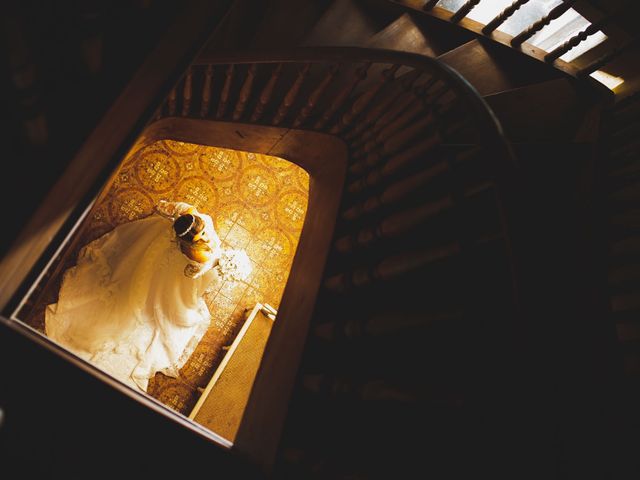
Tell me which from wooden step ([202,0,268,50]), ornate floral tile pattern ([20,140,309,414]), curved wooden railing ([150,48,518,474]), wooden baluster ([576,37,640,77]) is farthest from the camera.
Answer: ornate floral tile pattern ([20,140,309,414])

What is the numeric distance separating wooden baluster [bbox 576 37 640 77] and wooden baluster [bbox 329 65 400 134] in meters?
1.33

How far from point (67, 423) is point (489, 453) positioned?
3.76ft

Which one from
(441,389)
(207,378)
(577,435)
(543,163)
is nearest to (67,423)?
(441,389)

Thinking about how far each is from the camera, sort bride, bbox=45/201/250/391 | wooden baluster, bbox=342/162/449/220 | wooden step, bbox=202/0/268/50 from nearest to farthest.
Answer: wooden baluster, bbox=342/162/449/220, wooden step, bbox=202/0/268/50, bride, bbox=45/201/250/391

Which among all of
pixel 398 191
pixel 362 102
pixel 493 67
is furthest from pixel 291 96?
pixel 493 67

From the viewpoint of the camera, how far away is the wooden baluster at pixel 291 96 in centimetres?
224

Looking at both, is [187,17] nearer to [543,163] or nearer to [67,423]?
[67,423]

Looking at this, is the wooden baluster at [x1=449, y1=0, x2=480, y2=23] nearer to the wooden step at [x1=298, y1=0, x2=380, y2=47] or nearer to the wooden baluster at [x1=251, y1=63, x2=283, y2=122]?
the wooden step at [x1=298, y1=0, x2=380, y2=47]

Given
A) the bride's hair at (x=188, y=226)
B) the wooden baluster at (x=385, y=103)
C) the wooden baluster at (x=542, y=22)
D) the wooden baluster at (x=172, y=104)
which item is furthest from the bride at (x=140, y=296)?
the wooden baluster at (x=542, y=22)

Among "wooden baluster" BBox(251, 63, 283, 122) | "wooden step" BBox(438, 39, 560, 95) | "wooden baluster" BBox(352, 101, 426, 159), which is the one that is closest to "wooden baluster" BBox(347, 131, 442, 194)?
"wooden baluster" BBox(352, 101, 426, 159)

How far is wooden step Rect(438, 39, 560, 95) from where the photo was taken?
2512 mm

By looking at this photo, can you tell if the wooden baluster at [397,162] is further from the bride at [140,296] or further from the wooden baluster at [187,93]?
the bride at [140,296]

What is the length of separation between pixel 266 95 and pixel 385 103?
850mm

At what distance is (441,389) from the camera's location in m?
1.09
